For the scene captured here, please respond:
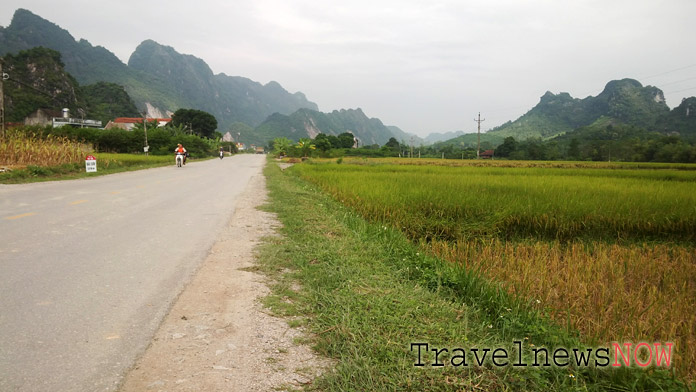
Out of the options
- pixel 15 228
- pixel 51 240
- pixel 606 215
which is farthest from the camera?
pixel 606 215

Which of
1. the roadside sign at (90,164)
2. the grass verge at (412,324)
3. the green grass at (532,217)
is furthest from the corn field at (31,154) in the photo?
the grass verge at (412,324)

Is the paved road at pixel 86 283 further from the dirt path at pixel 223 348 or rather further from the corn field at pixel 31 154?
the corn field at pixel 31 154

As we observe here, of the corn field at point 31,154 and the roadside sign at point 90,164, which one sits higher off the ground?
the corn field at point 31,154

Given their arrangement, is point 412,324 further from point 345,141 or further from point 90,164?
point 345,141

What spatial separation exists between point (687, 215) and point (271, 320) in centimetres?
847

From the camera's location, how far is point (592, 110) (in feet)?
440

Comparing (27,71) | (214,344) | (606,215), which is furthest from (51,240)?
(27,71)

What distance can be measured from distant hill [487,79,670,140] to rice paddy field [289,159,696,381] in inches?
4758

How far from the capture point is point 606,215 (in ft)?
23.2

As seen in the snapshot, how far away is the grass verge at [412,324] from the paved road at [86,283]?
1062 millimetres

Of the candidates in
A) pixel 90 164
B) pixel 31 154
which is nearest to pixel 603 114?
pixel 90 164

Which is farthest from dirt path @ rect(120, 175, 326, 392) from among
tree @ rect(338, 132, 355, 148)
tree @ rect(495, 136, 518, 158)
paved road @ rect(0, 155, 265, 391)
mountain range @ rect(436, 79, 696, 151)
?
mountain range @ rect(436, 79, 696, 151)

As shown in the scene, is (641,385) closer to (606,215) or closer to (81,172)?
(606,215)

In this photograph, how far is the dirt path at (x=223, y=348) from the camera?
1988mm
